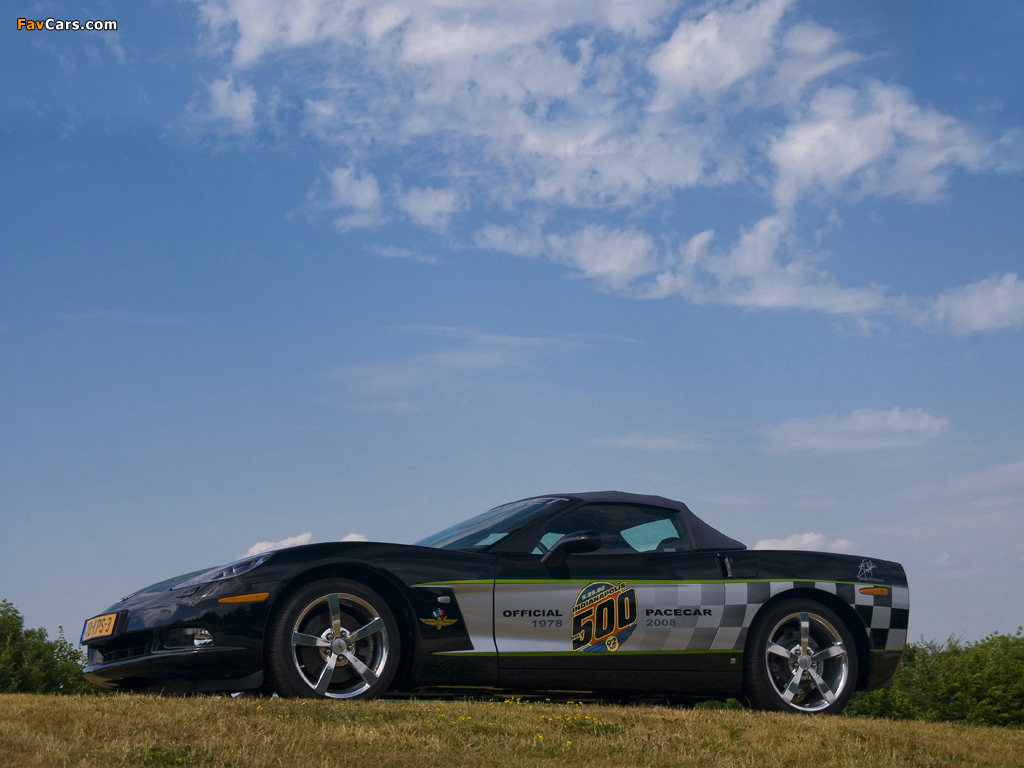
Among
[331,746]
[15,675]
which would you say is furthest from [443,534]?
[15,675]

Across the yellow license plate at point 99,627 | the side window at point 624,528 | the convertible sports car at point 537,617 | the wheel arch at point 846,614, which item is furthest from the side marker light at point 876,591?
the yellow license plate at point 99,627

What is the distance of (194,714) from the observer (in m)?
4.93

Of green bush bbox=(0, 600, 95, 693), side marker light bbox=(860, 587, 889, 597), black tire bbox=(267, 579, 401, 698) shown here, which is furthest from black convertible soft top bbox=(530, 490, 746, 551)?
green bush bbox=(0, 600, 95, 693)

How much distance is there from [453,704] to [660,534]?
83.5 inches

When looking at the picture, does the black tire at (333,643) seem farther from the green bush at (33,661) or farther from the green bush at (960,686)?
the green bush at (960,686)

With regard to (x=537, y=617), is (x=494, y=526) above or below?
above

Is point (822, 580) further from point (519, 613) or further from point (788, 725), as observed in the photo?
point (519, 613)

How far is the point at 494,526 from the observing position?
6.86m

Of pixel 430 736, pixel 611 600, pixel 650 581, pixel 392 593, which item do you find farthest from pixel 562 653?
pixel 430 736
